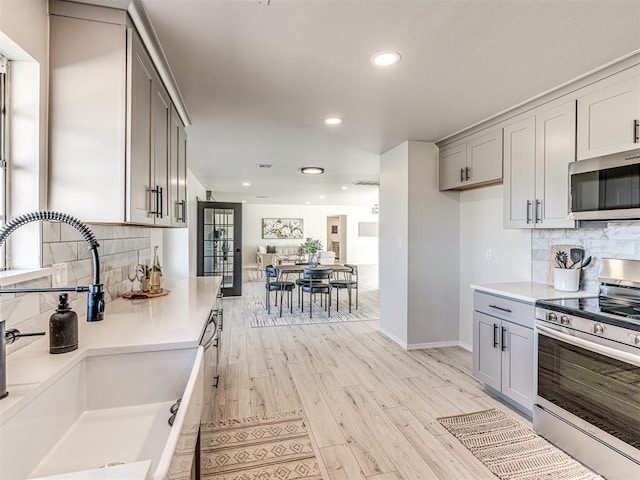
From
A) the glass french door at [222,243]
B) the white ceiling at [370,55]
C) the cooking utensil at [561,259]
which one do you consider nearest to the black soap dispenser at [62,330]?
the white ceiling at [370,55]

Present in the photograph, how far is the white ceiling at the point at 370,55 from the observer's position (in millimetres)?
1597

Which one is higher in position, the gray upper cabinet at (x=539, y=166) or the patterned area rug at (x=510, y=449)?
the gray upper cabinet at (x=539, y=166)

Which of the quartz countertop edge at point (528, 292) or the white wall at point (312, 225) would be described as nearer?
the quartz countertop edge at point (528, 292)

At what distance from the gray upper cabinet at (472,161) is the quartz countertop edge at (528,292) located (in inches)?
38.5

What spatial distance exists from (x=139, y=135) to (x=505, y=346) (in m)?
2.80

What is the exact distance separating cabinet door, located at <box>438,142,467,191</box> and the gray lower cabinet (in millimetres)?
1329

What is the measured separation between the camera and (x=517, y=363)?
249 cm

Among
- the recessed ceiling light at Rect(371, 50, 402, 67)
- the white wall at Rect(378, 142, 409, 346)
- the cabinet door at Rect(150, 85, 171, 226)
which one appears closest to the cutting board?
the white wall at Rect(378, 142, 409, 346)

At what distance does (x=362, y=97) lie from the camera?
258 cm

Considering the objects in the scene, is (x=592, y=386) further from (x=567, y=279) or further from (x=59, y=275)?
(x=59, y=275)

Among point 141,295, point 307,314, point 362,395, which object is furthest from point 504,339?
point 307,314

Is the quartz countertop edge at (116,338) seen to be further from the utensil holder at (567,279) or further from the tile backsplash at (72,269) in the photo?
the utensil holder at (567,279)

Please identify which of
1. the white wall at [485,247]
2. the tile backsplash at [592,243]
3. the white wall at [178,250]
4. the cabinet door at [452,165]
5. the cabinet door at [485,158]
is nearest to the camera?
the tile backsplash at [592,243]

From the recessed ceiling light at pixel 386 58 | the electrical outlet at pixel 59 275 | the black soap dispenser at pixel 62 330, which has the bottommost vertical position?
the black soap dispenser at pixel 62 330
